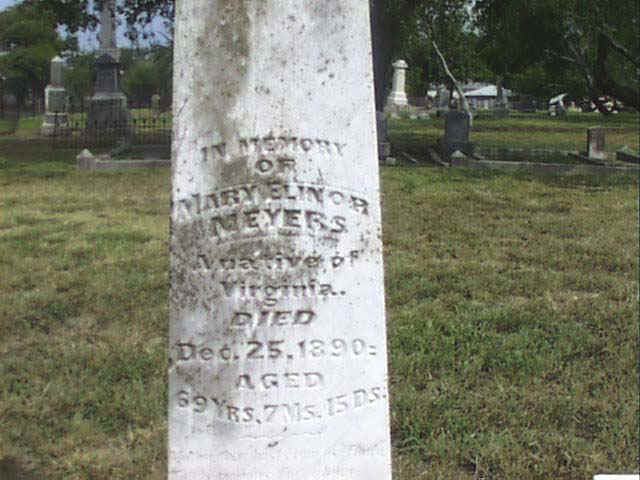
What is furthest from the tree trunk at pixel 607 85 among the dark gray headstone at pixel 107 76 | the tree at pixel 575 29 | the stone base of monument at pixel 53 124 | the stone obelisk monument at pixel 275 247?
the stone obelisk monument at pixel 275 247

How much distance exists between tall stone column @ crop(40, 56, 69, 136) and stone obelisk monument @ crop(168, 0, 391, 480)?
18.9 meters

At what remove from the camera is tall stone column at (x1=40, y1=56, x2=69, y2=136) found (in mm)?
21469

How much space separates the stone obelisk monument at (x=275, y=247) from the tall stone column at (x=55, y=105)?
1887 cm

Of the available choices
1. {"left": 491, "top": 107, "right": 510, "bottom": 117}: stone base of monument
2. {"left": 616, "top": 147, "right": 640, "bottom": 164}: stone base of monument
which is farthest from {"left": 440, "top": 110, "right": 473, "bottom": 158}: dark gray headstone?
{"left": 491, "top": 107, "right": 510, "bottom": 117}: stone base of monument

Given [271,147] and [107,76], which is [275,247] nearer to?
[271,147]

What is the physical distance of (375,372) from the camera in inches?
102

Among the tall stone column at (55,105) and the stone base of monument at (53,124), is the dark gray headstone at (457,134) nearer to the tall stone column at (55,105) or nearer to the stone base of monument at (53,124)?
the tall stone column at (55,105)

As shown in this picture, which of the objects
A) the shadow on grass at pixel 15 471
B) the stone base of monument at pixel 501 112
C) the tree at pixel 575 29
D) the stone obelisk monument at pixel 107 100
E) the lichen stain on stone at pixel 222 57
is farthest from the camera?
the stone base of monument at pixel 501 112

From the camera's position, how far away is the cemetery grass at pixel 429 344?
11.2 ft

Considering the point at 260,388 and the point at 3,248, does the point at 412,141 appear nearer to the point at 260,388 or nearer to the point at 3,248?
the point at 3,248

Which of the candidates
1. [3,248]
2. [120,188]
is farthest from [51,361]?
[120,188]

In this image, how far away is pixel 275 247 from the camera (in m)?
2.51

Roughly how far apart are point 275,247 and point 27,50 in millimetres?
46563

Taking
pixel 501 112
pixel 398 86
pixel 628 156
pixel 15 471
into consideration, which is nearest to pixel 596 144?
pixel 628 156
